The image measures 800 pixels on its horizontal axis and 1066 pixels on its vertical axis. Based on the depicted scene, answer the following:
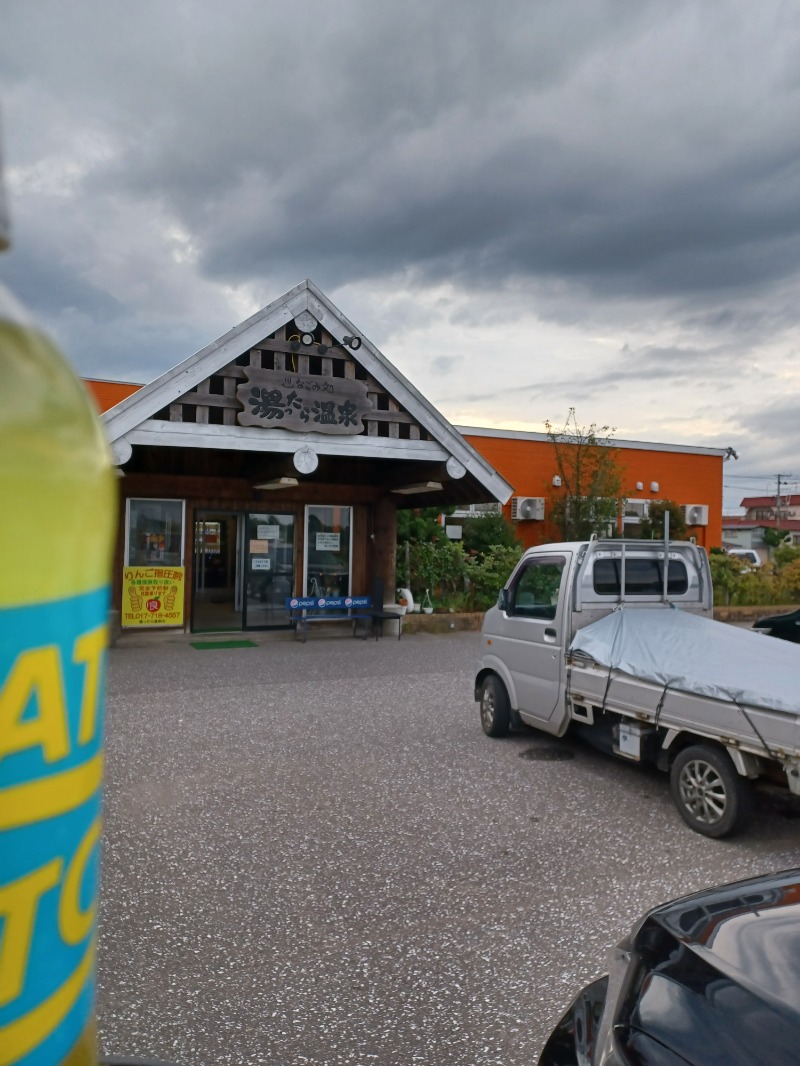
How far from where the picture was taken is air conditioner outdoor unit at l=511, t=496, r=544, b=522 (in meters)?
25.2

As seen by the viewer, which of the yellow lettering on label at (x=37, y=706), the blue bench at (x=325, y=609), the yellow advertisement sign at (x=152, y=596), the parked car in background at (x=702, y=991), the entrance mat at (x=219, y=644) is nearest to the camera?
the yellow lettering on label at (x=37, y=706)

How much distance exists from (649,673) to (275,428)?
797cm

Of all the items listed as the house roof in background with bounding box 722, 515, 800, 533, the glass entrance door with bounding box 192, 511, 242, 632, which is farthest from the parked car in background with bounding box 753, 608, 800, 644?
the house roof in background with bounding box 722, 515, 800, 533

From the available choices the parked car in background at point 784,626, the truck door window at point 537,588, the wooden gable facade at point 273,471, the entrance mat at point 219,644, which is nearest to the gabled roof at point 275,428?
the wooden gable facade at point 273,471

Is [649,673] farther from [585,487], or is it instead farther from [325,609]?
[585,487]

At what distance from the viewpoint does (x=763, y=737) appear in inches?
203

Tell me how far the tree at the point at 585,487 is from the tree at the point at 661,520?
934mm

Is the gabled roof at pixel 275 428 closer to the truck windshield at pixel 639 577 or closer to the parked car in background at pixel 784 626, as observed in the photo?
the parked car in background at pixel 784 626

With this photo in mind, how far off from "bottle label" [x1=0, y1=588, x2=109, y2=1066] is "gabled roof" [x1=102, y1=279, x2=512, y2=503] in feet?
36.9

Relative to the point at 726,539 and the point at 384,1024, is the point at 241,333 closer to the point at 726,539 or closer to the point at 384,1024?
the point at 384,1024

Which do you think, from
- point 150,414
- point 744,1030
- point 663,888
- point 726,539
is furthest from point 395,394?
point 726,539

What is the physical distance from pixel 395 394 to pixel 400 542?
20.8 feet

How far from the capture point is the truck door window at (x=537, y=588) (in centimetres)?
752

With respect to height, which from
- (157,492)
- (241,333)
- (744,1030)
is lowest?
(744,1030)
